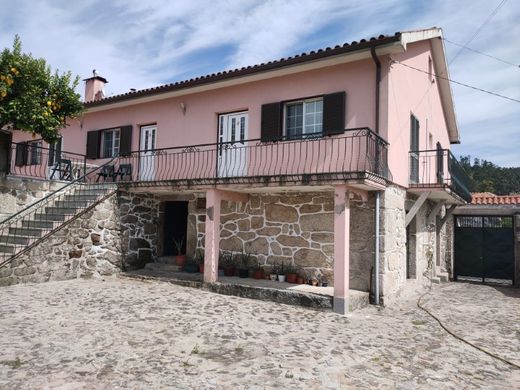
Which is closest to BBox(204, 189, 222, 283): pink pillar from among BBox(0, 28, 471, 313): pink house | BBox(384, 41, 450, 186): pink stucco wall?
BBox(0, 28, 471, 313): pink house

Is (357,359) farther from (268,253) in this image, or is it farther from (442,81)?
(442,81)

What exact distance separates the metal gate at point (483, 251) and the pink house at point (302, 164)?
7.23 ft

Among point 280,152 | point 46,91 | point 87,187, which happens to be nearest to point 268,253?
point 280,152

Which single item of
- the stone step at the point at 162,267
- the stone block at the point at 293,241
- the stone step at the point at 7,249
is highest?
the stone block at the point at 293,241

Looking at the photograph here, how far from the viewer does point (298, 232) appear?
9.55m

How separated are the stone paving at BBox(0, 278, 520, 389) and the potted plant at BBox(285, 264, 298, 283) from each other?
4.33ft

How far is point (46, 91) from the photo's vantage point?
352 inches

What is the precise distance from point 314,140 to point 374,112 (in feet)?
4.72

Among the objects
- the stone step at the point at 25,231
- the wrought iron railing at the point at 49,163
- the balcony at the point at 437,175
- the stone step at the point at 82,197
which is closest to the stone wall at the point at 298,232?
the balcony at the point at 437,175

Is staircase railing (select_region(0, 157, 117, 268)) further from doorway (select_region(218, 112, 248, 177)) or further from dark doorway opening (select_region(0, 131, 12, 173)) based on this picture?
doorway (select_region(218, 112, 248, 177))

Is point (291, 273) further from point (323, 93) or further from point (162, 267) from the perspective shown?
point (323, 93)

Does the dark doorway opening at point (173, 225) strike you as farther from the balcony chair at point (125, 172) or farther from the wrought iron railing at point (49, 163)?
the wrought iron railing at point (49, 163)

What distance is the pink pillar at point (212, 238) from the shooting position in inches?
365

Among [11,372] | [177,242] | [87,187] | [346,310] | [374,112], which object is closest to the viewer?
[11,372]
